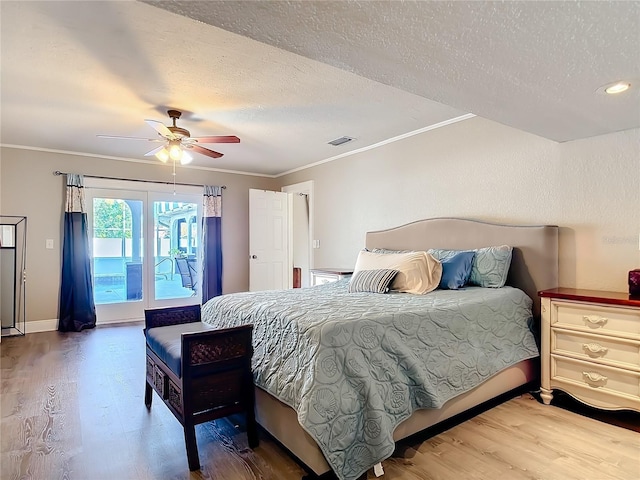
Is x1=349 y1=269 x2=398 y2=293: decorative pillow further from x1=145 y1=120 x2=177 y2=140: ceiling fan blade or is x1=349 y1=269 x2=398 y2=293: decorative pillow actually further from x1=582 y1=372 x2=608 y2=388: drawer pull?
x1=145 y1=120 x2=177 y2=140: ceiling fan blade

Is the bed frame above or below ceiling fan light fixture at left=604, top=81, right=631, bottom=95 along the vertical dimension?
below

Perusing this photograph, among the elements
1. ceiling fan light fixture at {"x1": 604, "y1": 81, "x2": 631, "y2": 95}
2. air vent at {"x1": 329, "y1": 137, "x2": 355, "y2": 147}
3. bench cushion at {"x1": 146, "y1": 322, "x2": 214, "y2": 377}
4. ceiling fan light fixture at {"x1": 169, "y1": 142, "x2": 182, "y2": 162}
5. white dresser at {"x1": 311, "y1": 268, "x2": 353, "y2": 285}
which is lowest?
bench cushion at {"x1": 146, "y1": 322, "x2": 214, "y2": 377}

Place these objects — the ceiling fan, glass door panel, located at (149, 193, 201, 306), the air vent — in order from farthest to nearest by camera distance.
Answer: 1. glass door panel, located at (149, 193, 201, 306)
2. the air vent
3. the ceiling fan

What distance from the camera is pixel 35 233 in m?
4.90

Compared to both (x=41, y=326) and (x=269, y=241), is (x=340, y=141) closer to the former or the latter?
(x=269, y=241)

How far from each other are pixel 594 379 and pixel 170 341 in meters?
2.73

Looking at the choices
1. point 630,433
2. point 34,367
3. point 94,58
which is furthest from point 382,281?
point 34,367

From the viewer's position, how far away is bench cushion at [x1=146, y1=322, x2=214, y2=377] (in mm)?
2018

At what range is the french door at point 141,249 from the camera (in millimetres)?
5352

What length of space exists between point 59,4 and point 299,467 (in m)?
2.66

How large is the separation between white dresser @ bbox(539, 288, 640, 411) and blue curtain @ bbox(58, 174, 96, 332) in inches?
212

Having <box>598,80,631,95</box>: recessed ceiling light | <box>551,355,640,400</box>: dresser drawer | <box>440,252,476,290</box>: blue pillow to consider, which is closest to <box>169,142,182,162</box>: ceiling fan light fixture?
<box>440,252,476,290</box>: blue pillow

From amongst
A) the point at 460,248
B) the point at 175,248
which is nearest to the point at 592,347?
the point at 460,248

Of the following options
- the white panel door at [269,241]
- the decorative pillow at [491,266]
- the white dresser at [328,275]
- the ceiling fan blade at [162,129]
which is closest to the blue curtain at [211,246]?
the white panel door at [269,241]
